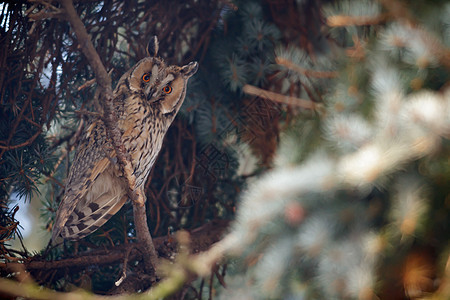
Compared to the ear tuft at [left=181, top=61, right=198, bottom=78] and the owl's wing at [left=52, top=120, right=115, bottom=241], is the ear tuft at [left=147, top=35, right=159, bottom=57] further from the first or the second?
the owl's wing at [left=52, top=120, right=115, bottom=241]

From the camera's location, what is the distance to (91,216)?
1160 mm

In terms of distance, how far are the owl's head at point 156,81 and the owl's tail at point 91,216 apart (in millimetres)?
271

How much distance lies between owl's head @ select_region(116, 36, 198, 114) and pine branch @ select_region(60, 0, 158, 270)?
204 mm

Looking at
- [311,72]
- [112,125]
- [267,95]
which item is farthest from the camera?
[267,95]

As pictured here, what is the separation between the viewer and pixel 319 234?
2.66 ft

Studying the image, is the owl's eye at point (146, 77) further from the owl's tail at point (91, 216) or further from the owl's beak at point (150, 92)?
the owl's tail at point (91, 216)

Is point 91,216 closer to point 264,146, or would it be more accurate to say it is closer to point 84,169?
point 84,169

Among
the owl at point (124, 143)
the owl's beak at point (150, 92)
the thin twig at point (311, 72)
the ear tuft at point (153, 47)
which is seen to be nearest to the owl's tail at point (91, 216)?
the owl at point (124, 143)

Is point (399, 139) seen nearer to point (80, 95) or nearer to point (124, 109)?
point (124, 109)

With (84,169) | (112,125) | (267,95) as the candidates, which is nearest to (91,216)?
(84,169)

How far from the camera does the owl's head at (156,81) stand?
3.92 ft

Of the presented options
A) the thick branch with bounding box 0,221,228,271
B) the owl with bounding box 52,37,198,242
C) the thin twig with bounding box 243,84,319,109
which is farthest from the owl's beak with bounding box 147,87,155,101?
the thick branch with bounding box 0,221,228,271

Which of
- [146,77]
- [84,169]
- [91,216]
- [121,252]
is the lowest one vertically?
[121,252]

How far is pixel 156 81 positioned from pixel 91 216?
39 cm
